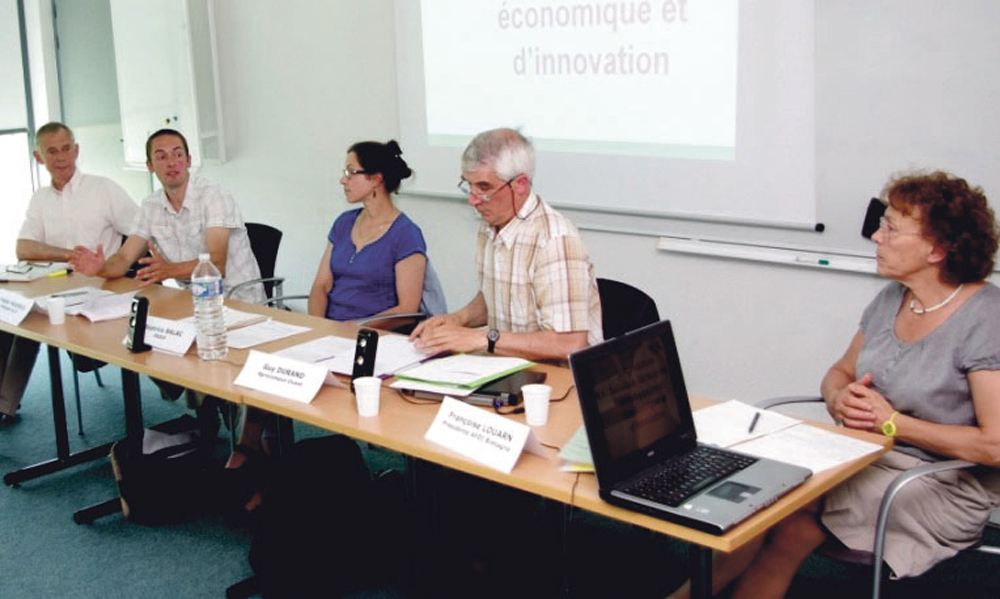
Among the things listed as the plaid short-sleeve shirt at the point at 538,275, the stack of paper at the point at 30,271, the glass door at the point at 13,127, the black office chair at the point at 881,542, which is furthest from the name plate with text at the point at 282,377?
the glass door at the point at 13,127

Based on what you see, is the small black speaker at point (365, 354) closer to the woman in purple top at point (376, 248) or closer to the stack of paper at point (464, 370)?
the stack of paper at point (464, 370)

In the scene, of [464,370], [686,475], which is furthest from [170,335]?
[686,475]

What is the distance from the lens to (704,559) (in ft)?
6.53

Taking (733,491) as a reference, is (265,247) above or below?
above

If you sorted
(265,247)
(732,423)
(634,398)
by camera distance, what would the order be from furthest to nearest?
(265,247) → (732,423) → (634,398)

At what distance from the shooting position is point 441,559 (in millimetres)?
2770

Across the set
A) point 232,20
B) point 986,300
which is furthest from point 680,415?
point 232,20

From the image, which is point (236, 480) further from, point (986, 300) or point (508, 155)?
point (986, 300)

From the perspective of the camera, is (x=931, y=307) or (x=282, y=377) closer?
(x=931, y=307)

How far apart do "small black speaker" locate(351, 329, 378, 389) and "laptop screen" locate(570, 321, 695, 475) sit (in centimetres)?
77

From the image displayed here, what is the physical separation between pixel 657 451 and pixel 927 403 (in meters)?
0.72

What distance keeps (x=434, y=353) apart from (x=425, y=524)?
452 mm

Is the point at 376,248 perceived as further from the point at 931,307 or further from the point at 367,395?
the point at 931,307

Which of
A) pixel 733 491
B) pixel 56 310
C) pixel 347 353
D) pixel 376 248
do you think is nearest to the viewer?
pixel 733 491
